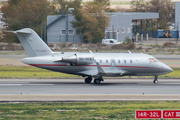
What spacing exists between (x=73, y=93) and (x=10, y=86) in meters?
6.37

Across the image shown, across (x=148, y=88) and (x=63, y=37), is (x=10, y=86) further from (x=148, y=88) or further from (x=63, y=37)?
(x=63, y=37)

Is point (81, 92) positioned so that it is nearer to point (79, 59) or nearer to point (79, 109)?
point (79, 59)

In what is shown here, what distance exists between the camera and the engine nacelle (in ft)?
85.5

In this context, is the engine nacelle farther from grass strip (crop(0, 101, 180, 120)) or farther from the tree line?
the tree line

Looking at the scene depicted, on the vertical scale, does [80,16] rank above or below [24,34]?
above

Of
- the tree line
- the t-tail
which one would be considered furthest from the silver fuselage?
the tree line

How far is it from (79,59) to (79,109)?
10204 millimetres

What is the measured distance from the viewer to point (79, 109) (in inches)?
647

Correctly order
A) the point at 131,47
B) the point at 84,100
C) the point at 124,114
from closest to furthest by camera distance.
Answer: the point at 124,114
the point at 84,100
the point at 131,47

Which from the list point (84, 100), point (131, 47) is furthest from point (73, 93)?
point (131, 47)

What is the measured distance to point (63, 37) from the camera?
71.3 meters

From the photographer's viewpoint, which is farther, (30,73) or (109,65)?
(30,73)

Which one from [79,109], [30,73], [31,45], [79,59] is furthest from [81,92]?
[30,73]

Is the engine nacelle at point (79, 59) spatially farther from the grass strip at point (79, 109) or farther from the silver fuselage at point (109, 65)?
the grass strip at point (79, 109)
